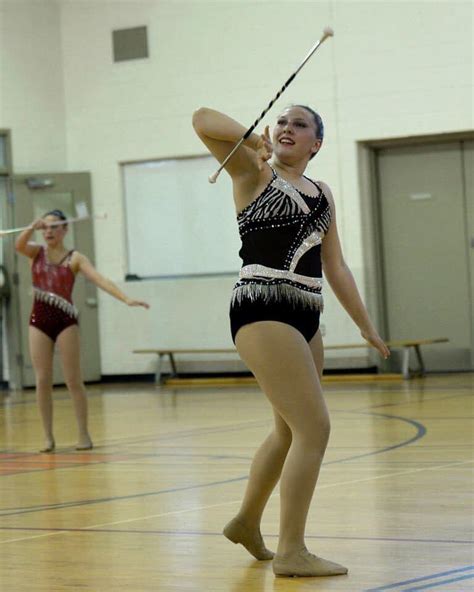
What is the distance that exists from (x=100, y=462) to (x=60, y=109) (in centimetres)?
1011

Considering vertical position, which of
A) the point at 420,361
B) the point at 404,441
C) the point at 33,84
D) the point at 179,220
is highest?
the point at 33,84

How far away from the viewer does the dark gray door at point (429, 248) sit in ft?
51.7

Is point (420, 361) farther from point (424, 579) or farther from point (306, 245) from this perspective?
point (424, 579)

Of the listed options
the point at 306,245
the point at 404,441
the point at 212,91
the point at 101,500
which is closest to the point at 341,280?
the point at 306,245

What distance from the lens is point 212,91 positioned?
54.8 feet

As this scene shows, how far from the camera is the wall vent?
17.1 meters

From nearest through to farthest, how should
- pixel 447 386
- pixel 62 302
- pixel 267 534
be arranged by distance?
pixel 267 534 → pixel 62 302 → pixel 447 386

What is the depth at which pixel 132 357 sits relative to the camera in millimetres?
17578

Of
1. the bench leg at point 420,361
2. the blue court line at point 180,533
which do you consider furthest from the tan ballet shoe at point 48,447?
the bench leg at point 420,361

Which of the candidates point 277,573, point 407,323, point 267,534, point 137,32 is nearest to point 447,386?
point 407,323

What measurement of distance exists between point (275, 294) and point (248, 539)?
1021mm

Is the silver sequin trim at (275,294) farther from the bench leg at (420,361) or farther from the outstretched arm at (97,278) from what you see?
the bench leg at (420,361)

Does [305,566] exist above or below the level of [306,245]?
below

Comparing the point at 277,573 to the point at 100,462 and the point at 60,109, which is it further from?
the point at 60,109
